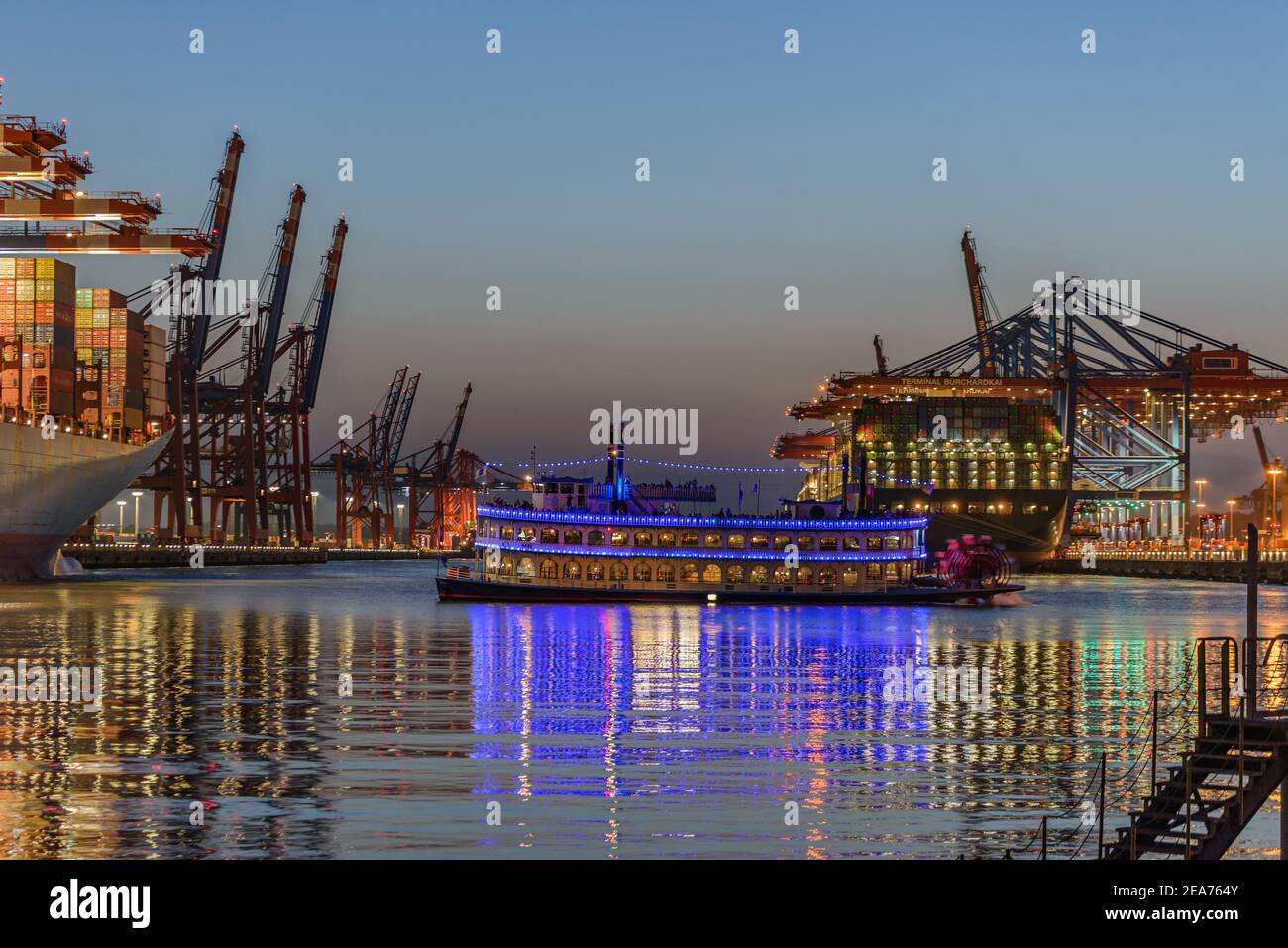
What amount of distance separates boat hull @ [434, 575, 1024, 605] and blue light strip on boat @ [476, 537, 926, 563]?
216 cm

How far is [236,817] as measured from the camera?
2639cm

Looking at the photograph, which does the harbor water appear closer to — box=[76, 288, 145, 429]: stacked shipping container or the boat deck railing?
the boat deck railing

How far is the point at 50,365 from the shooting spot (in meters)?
119

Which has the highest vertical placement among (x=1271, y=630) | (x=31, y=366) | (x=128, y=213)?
(x=128, y=213)

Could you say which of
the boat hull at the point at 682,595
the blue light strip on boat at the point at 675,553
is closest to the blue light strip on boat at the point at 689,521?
the blue light strip on boat at the point at 675,553

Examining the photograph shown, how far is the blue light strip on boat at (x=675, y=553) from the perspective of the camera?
337ft

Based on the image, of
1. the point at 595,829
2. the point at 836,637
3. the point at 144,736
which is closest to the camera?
the point at 595,829

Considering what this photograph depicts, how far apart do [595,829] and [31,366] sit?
101805mm

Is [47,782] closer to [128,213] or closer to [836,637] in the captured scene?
[836,637]

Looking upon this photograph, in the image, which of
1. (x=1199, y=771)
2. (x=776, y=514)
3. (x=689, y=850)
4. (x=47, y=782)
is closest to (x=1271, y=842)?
(x=1199, y=771)

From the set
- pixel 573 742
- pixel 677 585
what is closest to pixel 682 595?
pixel 677 585

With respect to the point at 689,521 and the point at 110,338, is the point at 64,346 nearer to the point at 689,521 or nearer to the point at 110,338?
the point at 110,338

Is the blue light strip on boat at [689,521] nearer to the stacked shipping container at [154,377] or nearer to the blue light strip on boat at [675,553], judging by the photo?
the blue light strip on boat at [675,553]

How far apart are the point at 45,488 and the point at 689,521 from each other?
141ft
